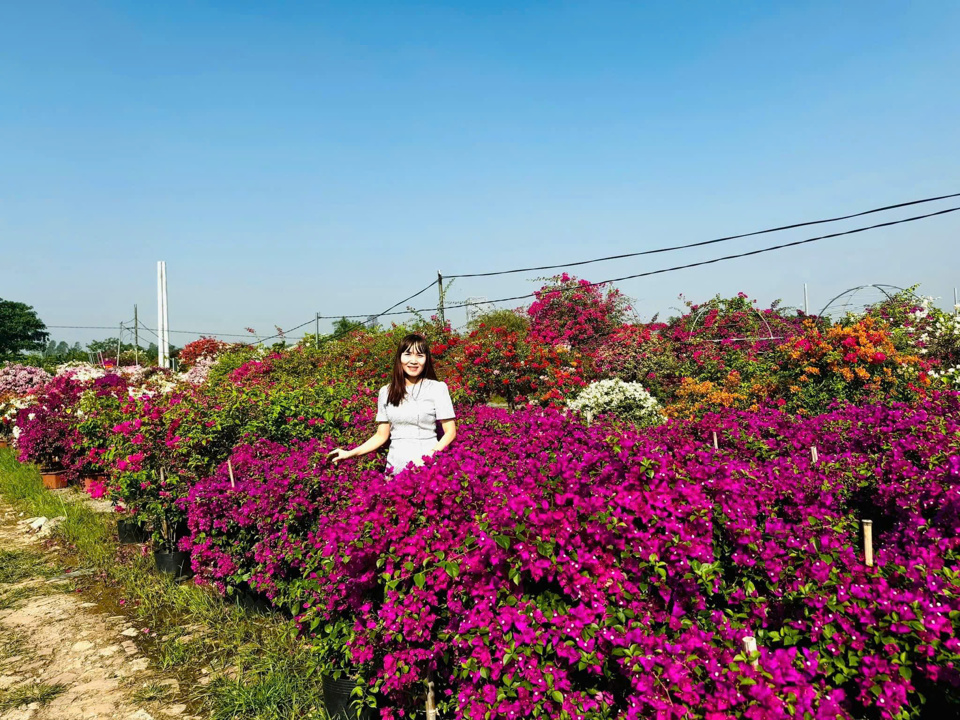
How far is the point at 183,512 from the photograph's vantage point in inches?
217

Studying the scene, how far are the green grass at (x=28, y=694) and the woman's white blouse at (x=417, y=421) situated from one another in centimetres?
240

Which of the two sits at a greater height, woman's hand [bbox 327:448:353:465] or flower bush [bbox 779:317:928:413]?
flower bush [bbox 779:317:928:413]

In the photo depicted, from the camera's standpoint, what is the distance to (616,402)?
11.1 meters

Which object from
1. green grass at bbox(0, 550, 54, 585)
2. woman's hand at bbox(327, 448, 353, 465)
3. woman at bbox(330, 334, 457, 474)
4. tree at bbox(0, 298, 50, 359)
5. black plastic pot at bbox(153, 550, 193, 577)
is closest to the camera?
woman's hand at bbox(327, 448, 353, 465)

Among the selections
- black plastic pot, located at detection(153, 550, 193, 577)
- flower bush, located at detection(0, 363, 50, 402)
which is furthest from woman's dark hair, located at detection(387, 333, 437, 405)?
flower bush, located at detection(0, 363, 50, 402)

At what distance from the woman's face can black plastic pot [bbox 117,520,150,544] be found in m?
4.16

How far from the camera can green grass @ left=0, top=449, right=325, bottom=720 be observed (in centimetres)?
337

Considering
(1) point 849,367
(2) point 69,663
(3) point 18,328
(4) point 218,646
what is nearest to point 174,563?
(2) point 69,663

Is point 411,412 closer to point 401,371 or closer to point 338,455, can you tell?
point 401,371

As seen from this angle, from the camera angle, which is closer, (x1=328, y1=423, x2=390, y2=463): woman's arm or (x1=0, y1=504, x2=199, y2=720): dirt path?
(x1=0, y1=504, x2=199, y2=720): dirt path

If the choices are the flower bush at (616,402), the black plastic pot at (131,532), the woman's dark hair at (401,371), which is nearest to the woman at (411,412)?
the woman's dark hair at (401,371)

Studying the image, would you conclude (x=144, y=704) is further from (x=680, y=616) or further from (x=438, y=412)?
(x=680, y=616)

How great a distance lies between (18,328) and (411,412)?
166 feet

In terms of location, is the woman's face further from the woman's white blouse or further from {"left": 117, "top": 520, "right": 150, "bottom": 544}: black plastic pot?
{"left": 117, "top": 520, "right": 150, "bottom": 544}: black plastic pot
